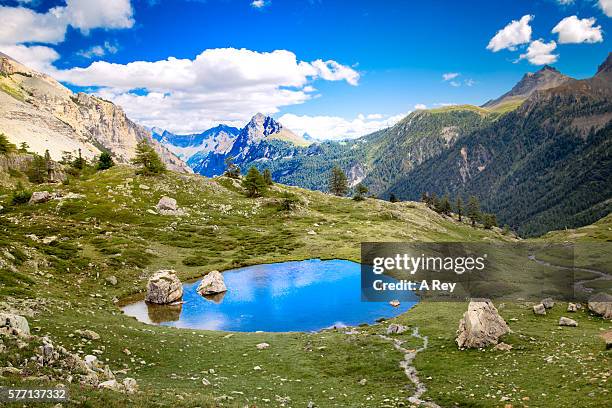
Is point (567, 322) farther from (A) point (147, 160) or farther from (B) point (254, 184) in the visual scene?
(A) point (147, 160)

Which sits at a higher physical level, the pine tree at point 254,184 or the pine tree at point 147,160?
the pine tree at point 147,160

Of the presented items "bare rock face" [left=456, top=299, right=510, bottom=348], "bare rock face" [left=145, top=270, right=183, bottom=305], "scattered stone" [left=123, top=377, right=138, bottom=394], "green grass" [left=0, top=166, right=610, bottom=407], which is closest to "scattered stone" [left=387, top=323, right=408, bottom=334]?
"green grass" [left=0, top=166, right=610, bottom=407]

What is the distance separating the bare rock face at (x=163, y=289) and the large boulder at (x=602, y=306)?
208ft

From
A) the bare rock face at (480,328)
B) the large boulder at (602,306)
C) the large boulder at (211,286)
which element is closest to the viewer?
the bare rock face at (480,328)

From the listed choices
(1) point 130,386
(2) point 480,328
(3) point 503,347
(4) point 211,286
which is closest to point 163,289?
(4) point 211,286

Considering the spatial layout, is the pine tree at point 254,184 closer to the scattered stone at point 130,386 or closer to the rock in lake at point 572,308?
the rock in lake at point 572,308

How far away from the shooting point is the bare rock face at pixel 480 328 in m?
41.5

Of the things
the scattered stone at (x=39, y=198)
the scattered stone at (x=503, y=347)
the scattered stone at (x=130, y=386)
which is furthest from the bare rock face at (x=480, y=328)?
the scattered stone at (x=39, y=198)

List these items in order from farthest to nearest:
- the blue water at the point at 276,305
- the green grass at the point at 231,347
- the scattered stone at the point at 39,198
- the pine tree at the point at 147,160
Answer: the pine tree at the point at 147,160 → the scattered stone at the point at 39,198 → the blue water at the point at 276,305 → the green grass at the point at 231,347

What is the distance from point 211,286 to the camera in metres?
78.8

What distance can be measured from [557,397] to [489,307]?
16.8 meters

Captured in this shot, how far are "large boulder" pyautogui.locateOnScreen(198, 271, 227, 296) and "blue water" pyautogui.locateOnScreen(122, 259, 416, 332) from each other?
1.34 meters

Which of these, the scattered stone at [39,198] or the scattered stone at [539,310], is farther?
the scattered stone at [39,198]

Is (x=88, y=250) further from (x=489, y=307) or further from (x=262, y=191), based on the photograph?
(x=262, y=191)
